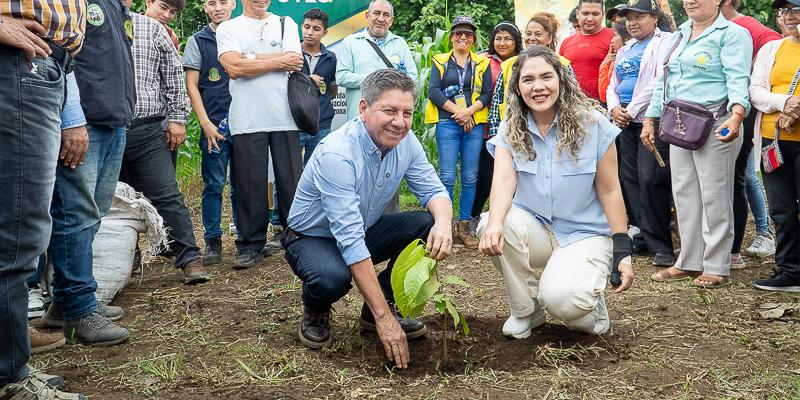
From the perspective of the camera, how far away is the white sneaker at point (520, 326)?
3.79 meters

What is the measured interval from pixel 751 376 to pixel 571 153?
1.24 metres

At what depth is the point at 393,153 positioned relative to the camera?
3613 millimetres

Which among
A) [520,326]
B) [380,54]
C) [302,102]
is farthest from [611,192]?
[380,54]

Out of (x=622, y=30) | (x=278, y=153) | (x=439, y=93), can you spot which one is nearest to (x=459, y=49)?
(x=439, y=93)

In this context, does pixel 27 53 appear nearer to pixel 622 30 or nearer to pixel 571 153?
pixel 571 153

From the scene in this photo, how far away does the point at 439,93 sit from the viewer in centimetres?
616

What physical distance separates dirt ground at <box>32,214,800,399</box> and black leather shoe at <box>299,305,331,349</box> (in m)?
0.06

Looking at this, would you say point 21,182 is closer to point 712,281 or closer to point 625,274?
point 625,274

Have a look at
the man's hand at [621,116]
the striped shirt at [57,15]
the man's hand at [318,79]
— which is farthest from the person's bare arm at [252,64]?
the man's hand at [621,116]

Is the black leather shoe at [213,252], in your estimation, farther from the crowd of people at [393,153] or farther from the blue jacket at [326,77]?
the blue jacket at [326,77]

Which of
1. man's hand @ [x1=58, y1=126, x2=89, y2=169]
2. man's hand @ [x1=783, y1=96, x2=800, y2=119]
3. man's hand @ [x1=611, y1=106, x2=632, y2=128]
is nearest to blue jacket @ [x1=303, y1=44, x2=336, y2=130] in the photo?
man's hand @ [x1=611, y1=106, x2=632, y2=128]

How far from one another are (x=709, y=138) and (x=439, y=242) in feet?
7.31

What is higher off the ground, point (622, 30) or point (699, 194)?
point (622, 30)

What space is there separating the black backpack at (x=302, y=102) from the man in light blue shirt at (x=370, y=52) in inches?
36.5
